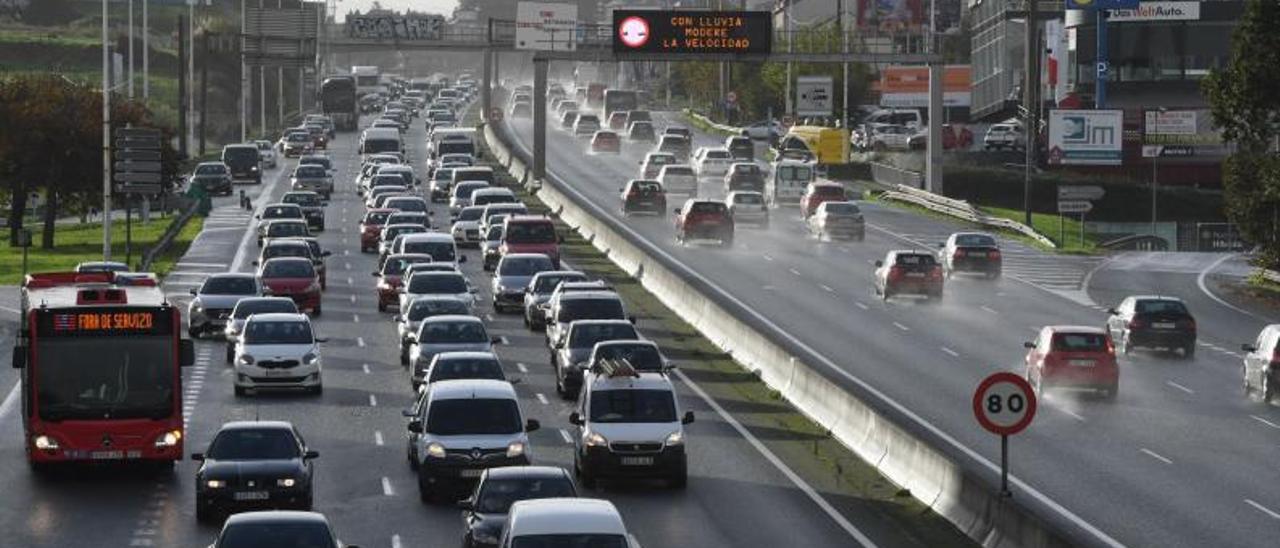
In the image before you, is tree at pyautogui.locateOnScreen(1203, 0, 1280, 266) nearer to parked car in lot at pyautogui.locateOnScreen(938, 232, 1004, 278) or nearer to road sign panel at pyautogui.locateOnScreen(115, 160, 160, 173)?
parked car in lot at pyautogui.locateOnScreen(938, 232, 1004, 278)

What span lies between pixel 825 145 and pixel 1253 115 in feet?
151

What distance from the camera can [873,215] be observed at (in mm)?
95375

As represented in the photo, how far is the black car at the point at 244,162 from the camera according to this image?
11688 centimetres

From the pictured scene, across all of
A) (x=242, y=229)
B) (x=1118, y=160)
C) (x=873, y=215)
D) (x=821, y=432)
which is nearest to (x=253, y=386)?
(x=821, y=432)

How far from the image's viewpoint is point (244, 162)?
117312 millimetres

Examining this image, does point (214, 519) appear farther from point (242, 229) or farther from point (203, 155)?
point (203, 155)

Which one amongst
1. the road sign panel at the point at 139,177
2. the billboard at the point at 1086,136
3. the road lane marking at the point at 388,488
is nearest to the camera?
the road lane marking at the point at 388,488

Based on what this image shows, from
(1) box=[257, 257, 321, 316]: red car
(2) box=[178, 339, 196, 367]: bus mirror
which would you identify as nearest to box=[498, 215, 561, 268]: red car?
(1) box=[257, 257, 321, 316]: red car

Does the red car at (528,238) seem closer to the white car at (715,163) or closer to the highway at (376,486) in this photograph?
the highway at (376,486)

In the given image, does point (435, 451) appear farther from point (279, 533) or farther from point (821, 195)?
point (821, 195)

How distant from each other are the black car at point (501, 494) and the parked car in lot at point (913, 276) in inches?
1468

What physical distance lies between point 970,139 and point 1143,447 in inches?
3943

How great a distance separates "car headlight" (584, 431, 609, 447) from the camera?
114 ft

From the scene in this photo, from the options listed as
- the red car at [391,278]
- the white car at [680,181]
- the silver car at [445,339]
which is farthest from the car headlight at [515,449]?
the white car at [680,181]
